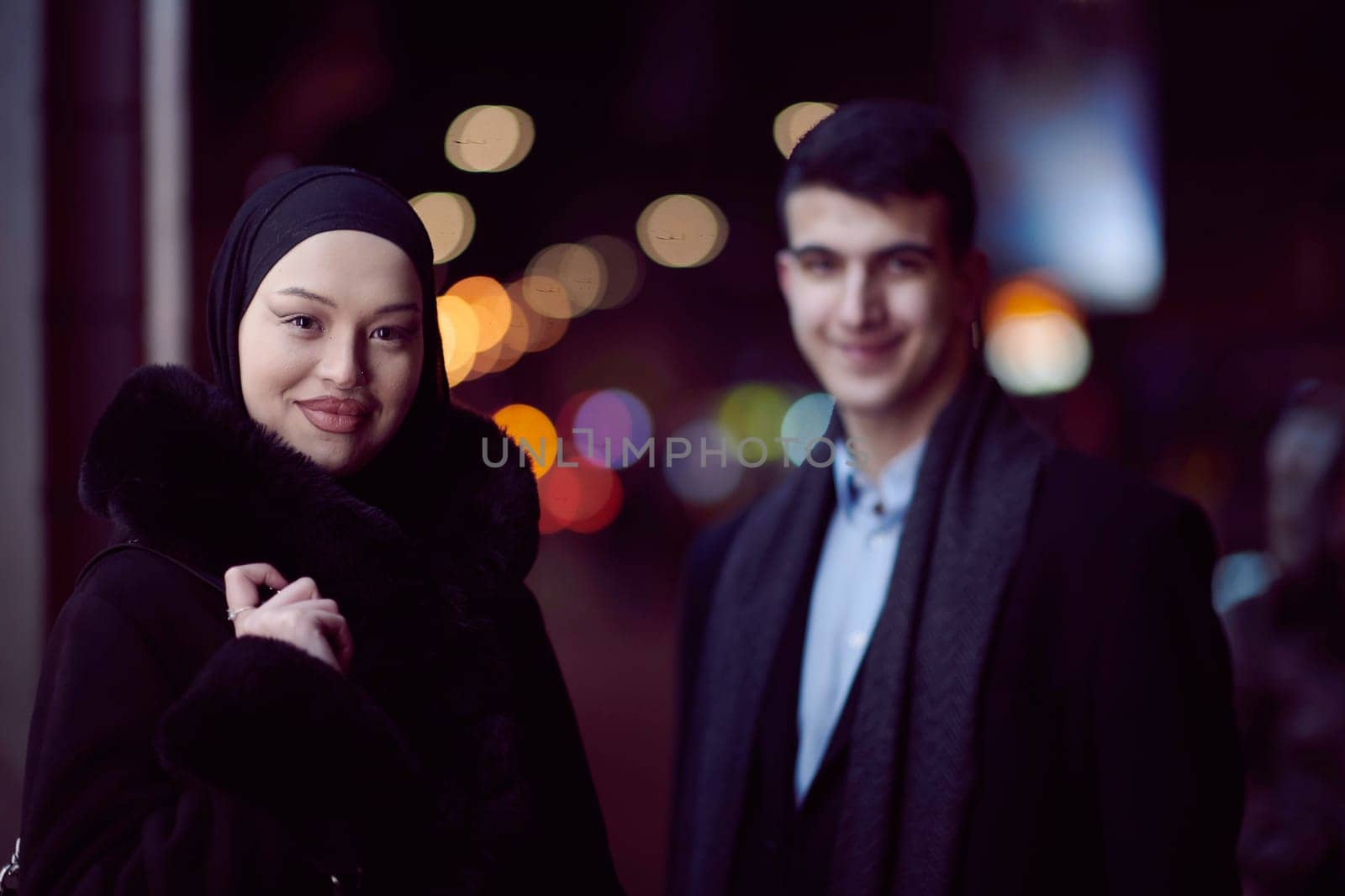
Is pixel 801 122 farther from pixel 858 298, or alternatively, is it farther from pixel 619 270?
pixel 619 270

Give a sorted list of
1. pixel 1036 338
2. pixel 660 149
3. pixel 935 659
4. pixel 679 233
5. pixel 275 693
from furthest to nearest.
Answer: pixel 660 149 → pixel 1036 338 → pixel 679 233 → pixel 935 659 → pixel 275 693

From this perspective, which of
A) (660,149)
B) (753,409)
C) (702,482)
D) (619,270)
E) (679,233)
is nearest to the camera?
(679,233)

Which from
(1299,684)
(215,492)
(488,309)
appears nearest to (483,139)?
(488,309)

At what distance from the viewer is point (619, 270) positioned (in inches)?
684

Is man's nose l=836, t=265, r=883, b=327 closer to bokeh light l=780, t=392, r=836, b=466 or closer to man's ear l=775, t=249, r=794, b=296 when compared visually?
man's ear l=775, t=249, r=794, b=296

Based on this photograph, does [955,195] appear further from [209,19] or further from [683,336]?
[683,336]

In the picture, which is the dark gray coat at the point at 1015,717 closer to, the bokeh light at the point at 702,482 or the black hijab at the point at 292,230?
the black hijab at the point at 292,230

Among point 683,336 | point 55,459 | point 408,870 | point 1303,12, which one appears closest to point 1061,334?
point 1303,12

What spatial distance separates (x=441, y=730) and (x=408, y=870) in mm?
178

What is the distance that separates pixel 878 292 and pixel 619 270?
50.7 ft

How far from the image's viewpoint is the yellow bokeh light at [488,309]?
2035 millimetres

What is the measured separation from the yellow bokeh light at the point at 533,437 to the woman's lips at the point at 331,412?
0.30 meters

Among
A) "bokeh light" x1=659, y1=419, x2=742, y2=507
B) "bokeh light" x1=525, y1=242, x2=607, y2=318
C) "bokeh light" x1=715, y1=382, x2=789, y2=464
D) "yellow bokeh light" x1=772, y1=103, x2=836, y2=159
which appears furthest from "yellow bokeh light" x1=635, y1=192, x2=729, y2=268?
"bokeh light" x1=715, y1=382, x2=789, y2=464

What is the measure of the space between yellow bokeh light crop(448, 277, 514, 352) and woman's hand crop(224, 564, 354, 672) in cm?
71
